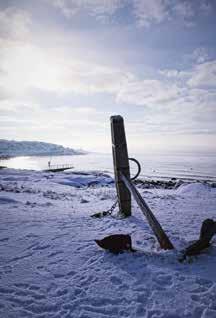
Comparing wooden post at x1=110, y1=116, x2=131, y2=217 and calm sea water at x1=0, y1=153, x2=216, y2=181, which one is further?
calm sea water at x1=0, y1=153, x2=216, y2=181

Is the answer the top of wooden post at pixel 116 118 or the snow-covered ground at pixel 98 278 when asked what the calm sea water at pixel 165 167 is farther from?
the snow-covered ground at pixel 98 278

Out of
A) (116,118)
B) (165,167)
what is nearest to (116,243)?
(116,118)

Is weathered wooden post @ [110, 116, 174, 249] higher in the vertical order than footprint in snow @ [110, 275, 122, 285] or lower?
higher

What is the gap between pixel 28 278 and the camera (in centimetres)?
260

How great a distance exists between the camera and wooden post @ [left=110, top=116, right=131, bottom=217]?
16.6 feet

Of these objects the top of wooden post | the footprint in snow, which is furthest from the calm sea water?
the footprint in snow

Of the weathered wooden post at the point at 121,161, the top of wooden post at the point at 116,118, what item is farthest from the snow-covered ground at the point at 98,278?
the top of wooden post at the point at 116,118

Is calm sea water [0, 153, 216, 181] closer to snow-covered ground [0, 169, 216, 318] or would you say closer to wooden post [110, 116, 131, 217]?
wooden post [110, 116, 131, 217]

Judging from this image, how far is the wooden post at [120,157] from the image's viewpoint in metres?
5.07

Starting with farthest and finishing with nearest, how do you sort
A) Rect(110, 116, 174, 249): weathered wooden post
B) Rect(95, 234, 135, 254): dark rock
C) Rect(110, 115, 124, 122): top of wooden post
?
Rect(110, 115, 124, 122): top of wooden post < Rect(110, 116, 174, 249): weathered wooden post < Rect(95, 234, 135, 254): dark rock

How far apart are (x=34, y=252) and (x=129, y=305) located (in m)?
1.92

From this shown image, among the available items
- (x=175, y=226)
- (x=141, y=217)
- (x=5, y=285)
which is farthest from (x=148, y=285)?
(x=141, y=217)

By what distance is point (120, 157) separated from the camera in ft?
16.7

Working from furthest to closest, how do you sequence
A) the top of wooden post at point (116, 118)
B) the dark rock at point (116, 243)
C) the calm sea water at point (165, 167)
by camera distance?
the calm sea water at point (165, 167) → the top of wooden post at point (116, 118) → the dark rock at point (116, 243)
